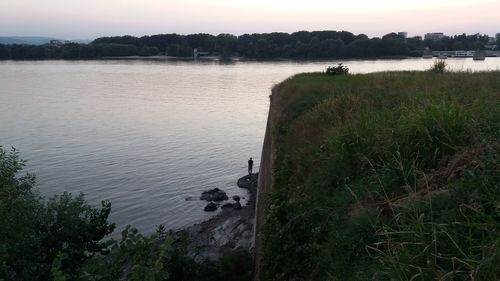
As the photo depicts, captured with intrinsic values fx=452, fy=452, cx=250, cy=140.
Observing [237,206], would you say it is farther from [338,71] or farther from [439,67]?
[439,67]

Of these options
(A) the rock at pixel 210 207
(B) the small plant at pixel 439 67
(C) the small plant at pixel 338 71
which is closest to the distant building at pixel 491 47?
(C) the small plant at pixel 338 71

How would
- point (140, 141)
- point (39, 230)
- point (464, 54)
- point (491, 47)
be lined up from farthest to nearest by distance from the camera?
1. point (491, 47)
2. point (464, 54)
3. point (140, 141)
4. point (39, 230)

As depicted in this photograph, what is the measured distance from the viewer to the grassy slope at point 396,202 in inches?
136

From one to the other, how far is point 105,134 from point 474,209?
116 ft

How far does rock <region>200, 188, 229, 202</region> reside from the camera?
24.1 meters

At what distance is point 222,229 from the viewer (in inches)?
763

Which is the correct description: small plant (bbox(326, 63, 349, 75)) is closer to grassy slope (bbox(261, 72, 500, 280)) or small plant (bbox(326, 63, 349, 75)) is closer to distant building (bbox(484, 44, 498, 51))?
grassy slope (bbox(261, 72, 500, 280))

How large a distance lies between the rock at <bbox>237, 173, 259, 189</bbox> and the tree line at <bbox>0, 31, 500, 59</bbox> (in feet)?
227

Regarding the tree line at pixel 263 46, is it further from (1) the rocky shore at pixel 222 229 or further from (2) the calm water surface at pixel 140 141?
(1) the rocky shore at pixel 222 229

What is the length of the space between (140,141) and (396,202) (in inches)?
1246

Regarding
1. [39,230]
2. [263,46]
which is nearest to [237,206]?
[39,230]

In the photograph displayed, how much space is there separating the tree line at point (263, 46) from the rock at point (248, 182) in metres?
69.3

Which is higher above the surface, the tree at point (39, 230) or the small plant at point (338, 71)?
the small plant at point (338, 71)

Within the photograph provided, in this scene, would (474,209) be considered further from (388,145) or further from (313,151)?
(313,151)
